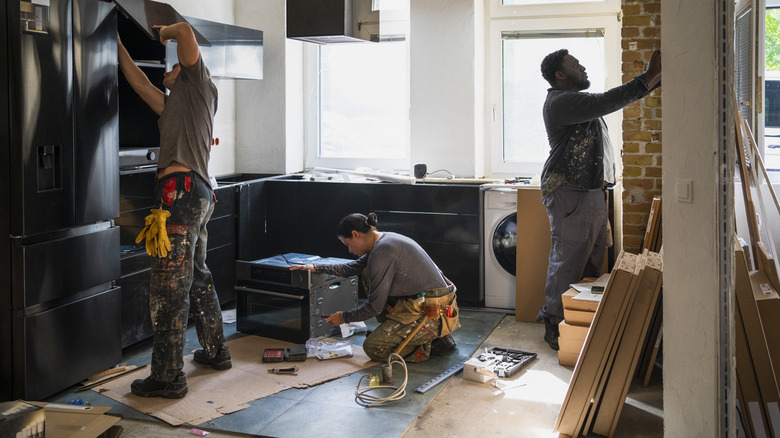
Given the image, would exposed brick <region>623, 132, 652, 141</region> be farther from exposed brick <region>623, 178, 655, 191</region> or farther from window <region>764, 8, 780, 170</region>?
window <region>764, 8, 780, 170</region>

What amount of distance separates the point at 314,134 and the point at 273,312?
2.17 meters

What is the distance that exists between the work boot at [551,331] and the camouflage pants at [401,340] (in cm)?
70

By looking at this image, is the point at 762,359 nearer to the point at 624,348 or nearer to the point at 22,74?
the point at 624,348

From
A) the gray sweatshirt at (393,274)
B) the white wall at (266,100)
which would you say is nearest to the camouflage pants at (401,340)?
the gray sweatshirt at (393,274)

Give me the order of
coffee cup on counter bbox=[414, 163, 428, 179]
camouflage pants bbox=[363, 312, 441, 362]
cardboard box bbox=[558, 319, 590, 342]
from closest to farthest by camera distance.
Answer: cardboard box bbox=[558, 319, 590, 342] < camouflage pants bbox=[363, 312, 441, 362] < coffee cup on counter bbox=[414, 163, 428, 179]

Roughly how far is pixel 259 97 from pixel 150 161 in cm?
178

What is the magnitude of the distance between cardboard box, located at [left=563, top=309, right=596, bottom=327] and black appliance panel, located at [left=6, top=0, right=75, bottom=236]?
2.53 m

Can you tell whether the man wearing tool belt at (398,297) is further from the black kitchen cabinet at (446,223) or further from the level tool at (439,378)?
the black kitchen cabinet at (446,223)

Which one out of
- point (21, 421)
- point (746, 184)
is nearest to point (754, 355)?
point (746, 184)

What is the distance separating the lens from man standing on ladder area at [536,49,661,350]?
4.41 m

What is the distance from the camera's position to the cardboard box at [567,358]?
4.19m

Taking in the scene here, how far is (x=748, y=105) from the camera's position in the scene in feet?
14.5

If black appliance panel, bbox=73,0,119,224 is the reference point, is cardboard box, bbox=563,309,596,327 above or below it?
below

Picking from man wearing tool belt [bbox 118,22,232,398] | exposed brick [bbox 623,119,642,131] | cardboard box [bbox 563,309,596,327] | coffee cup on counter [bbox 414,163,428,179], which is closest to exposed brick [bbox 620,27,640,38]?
exposed brick [bbox 623,119,642,131]
